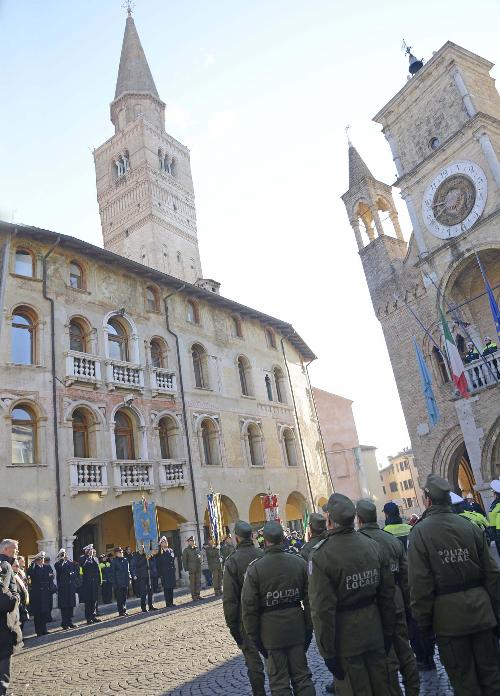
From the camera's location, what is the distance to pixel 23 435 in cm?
1630

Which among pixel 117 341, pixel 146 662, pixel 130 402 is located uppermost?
pixel 117 341

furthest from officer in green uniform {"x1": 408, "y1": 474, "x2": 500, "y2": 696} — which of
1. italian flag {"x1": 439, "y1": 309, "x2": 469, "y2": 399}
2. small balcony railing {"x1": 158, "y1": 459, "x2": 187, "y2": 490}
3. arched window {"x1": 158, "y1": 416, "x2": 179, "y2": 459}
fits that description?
arched window {"x1": 158, "y1": 416, "x2": 179, "y2": 459}

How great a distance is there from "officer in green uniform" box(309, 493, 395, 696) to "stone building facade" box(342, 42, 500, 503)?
14.2 meters

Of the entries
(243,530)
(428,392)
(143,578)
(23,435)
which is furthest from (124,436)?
(243,530)

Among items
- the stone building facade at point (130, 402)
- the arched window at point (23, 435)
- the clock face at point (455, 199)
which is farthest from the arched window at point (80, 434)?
the clock face at point (455, 199)

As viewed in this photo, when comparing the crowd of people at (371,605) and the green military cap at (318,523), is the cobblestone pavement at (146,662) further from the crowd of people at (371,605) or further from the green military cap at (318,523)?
the green military cap at (318,523)

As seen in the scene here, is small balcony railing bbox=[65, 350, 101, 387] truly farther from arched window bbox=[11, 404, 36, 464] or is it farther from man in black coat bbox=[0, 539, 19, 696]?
man in black coat bbox=[0, 539, 19, 696]

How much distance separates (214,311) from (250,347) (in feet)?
8.93

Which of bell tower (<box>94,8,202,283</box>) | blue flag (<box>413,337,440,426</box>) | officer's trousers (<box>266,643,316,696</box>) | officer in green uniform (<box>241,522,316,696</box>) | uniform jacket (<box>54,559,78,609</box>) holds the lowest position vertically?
officer's trousers (<box>266,643,316,696</box>)

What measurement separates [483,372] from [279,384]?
12443 millimetres

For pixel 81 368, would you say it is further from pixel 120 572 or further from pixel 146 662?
pixel 146 662

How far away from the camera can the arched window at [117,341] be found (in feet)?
65.5

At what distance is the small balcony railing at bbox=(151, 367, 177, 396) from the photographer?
20422 mm

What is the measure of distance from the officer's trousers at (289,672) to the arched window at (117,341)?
16053 millimetres
